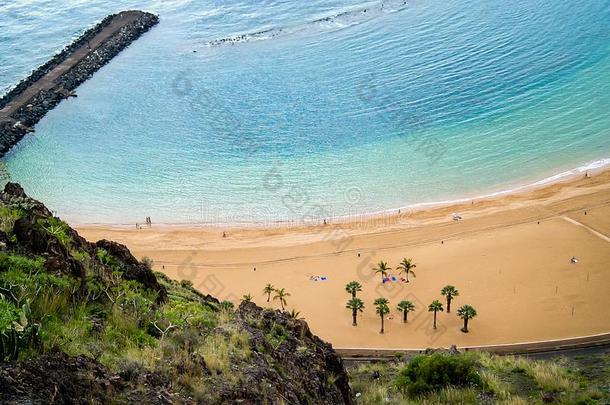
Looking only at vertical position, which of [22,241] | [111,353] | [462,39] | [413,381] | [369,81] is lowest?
[413,381]

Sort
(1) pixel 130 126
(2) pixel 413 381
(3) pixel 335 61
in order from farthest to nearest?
(3) pixel 335 61
(1) pixel 130 126
(2) pixel 413 381

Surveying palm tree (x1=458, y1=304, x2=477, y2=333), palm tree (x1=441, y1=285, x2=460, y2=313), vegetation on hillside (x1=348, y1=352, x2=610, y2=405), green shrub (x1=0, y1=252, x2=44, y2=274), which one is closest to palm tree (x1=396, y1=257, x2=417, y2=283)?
palm tree (x1=441, y1=285, x2=460, y2=313)

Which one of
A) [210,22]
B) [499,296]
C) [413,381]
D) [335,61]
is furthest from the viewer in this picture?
[210,22]

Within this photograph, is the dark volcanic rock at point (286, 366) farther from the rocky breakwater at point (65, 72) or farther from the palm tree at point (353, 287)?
the rocky breakwater at point (65, 72)

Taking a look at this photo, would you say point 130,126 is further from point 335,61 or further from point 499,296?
point 499,296

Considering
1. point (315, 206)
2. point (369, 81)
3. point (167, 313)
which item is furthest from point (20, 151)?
point (167, 313)

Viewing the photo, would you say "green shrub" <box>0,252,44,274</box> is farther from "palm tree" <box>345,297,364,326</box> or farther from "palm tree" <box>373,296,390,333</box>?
"palm tree" <box>345,297,364,326</box>

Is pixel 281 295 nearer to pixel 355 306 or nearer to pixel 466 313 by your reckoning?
pixel 355 306
